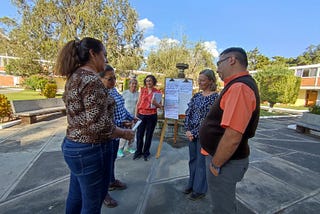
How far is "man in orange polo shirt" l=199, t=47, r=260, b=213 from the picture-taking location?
126 cm

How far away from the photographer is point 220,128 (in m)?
1.43

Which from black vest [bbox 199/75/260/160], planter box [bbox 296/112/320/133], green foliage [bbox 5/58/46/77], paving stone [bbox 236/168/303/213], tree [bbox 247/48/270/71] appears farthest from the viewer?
tree [bbox 247/48/270/71]

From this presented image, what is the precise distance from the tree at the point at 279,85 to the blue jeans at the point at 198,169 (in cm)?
1448

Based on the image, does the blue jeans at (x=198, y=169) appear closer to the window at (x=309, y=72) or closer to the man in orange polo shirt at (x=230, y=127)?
the man in orange polo shirt at (x=230, y=127)

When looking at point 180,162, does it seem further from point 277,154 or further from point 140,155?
point 277,154

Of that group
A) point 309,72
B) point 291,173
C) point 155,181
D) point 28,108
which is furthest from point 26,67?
point 309,72

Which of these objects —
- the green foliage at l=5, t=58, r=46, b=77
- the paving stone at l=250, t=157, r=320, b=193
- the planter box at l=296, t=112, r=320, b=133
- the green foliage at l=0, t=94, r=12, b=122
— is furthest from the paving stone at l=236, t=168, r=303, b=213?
the green foliage at l=5, t=58, r=46, b=77

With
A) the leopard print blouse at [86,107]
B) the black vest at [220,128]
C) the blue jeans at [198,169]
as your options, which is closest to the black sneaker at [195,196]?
the blue jeans at [198,169]

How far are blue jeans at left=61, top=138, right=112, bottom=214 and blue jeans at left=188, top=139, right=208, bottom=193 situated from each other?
1.35 m

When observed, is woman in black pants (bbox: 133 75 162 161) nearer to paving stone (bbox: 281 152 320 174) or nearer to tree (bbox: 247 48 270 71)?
paving stone (bbox: 281 152 320 174)

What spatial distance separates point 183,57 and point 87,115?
60.2ft

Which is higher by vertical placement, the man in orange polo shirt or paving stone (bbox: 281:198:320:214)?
the man in orange polo shirt

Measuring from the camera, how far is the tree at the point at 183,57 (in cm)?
1870

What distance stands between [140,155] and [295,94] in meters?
16.2
